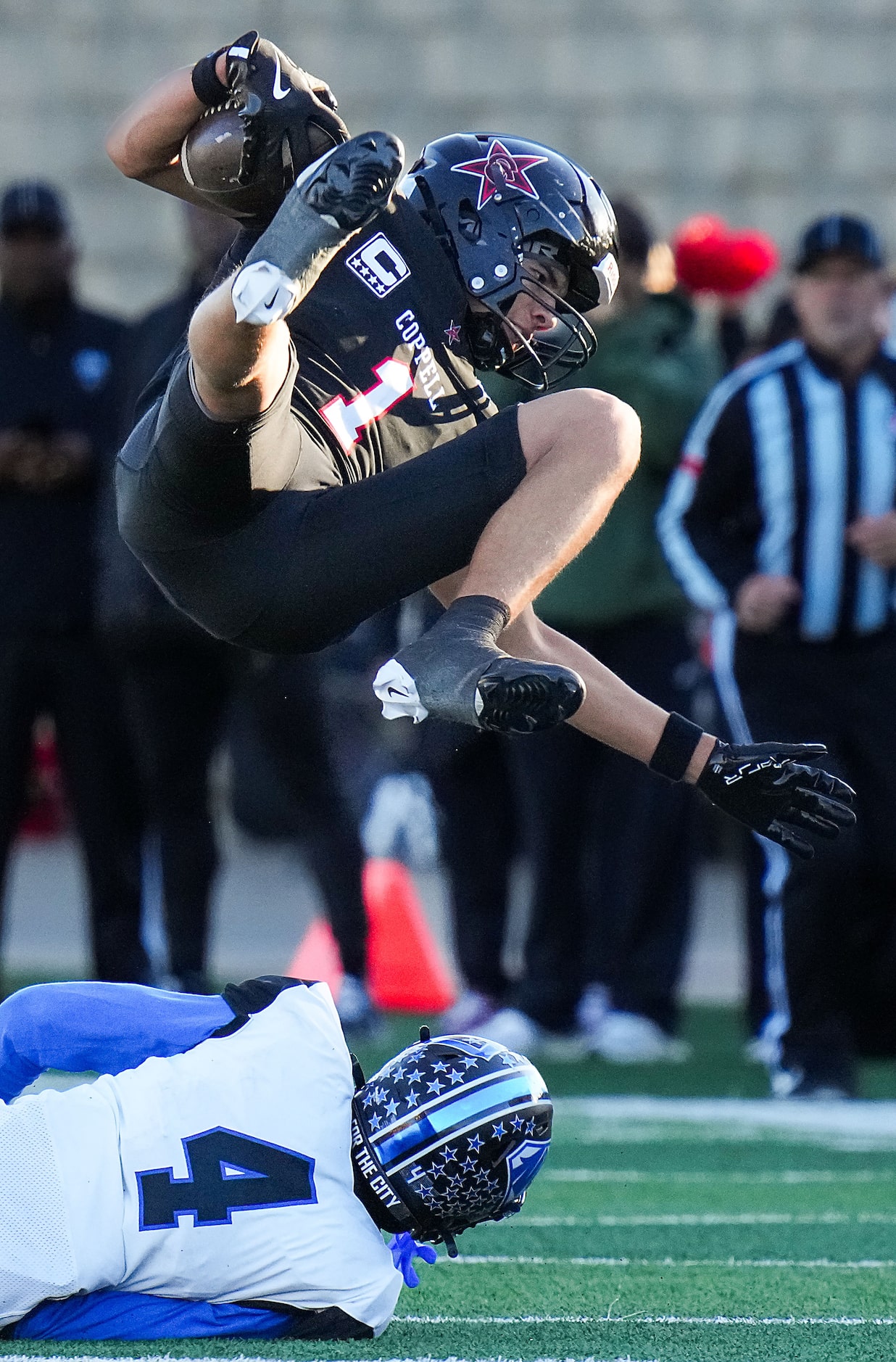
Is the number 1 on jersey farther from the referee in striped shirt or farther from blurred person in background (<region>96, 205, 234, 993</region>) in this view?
blurred person in background (<region>96, 205, 234, 993</region>)

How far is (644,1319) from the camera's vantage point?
158 inches

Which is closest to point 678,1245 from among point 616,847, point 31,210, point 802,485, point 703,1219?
point 703,1219

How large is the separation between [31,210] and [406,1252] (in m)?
3.99

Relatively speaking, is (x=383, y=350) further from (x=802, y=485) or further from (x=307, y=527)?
(x=802, y=485)

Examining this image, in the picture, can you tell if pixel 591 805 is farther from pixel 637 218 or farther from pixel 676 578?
pixel 637 218

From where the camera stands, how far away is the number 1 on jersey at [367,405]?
417 centimetres

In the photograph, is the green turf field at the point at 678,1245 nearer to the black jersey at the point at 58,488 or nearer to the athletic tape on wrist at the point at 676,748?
the athletic tape on wrist at the point at 676,748

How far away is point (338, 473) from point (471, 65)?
844 centimetres

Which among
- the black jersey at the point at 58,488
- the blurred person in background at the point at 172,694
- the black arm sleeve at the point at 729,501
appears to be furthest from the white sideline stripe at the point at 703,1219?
the black jersey at the point at 58,488

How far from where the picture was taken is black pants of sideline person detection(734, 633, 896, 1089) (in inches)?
247

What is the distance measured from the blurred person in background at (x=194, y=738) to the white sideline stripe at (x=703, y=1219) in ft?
5.22

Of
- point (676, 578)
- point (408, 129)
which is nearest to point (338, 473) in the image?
point (676, 578)

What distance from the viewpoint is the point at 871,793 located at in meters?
6.34

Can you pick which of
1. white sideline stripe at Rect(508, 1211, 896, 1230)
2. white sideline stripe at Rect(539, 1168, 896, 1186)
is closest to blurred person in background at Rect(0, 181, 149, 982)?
white sideline stripe at Rect(539, 1168, 896, 1186)
